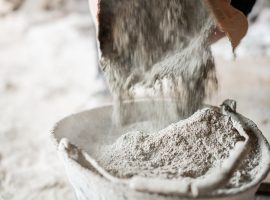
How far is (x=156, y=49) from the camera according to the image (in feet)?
4.57

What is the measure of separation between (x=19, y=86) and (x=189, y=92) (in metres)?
1.77

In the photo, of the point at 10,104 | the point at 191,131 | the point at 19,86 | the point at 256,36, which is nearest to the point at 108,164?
the point at 191,131

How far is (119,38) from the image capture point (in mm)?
1391

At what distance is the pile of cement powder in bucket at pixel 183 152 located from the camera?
102cm

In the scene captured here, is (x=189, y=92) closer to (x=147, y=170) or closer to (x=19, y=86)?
(x=147, y=170)

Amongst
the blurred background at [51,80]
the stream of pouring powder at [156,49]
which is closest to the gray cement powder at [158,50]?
the stream of pouring powder at [156,49]

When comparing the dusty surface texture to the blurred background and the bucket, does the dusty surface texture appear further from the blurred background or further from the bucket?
the blurred background

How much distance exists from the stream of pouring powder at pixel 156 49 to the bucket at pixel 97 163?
7cm

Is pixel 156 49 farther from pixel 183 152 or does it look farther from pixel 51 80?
pixel 51 80

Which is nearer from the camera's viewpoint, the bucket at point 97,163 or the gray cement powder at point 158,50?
the bucket at point 97,163

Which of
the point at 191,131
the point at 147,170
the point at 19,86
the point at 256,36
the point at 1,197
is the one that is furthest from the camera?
the point at 256,36

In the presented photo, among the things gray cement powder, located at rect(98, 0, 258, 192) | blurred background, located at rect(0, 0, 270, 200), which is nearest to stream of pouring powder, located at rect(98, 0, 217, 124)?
gray cement powder, located at rect(98, 0, 258, 192)

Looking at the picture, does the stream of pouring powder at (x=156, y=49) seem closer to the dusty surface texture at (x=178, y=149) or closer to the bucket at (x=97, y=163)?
the bucket at (x=97, y=163)

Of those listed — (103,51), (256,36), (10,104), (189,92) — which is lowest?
(256,36)
